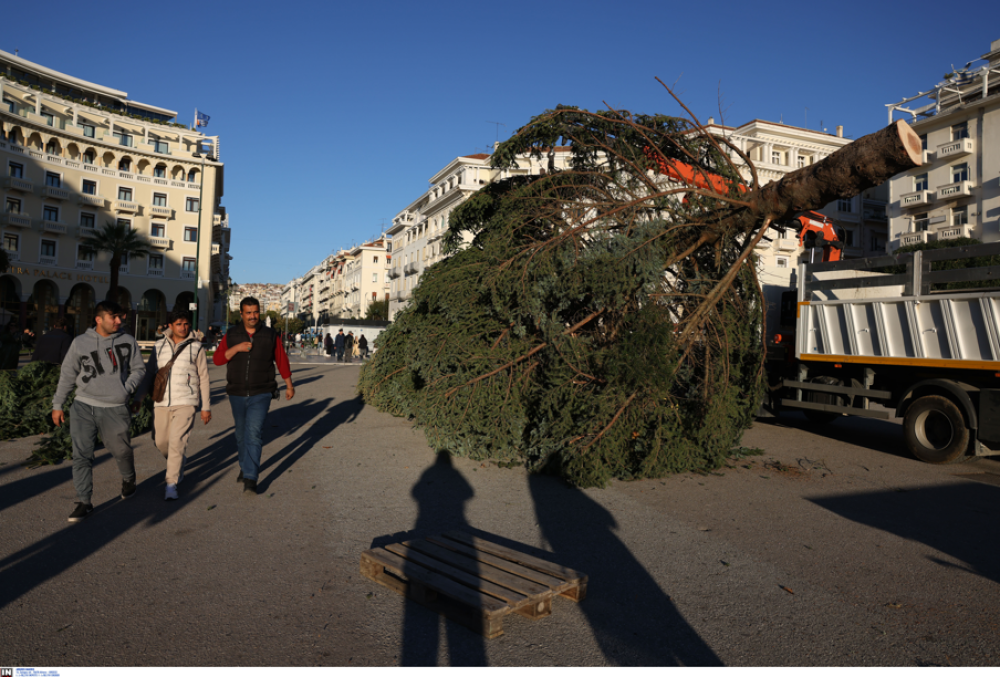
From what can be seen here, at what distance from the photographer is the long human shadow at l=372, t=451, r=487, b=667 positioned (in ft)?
10.1

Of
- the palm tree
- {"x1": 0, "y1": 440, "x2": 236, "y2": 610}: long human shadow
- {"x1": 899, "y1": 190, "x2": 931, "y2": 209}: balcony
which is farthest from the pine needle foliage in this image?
the palm tree

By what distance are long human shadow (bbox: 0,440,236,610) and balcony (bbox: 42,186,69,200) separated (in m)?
53.4

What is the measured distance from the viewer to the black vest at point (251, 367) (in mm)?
6199

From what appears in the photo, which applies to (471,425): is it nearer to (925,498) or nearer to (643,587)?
(643,587)

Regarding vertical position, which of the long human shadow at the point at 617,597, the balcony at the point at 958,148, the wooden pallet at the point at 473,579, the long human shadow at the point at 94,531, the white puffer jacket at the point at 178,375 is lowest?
the long human shadow at the point at 94,531

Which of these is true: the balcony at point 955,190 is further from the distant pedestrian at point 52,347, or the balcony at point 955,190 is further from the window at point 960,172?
the distant pedestrian at point 52,347

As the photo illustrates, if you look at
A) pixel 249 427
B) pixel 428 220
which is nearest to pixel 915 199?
pixel 428 220

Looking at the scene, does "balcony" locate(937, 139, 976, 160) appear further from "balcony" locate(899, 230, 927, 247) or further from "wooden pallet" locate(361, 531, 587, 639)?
"wooden pallet" locate(361, 531, 587, 639)

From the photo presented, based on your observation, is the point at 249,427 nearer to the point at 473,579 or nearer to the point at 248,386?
the point at 248,386

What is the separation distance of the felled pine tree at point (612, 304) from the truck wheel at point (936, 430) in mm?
2599

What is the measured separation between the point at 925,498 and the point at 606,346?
3857mm

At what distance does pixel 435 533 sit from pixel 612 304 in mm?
3284

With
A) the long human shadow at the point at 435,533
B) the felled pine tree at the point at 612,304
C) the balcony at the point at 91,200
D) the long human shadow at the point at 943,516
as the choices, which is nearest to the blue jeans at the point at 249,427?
the long human shadow at the point at 435,533

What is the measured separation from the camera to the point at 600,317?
7.70 m
